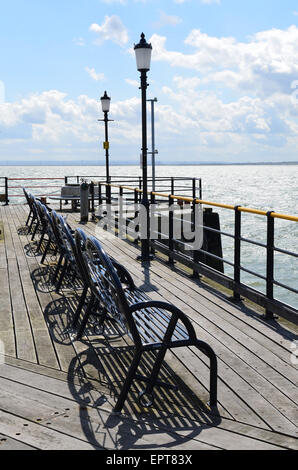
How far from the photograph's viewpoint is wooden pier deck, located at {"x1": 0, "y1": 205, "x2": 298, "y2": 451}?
3.02 m

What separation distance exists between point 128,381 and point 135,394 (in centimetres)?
36

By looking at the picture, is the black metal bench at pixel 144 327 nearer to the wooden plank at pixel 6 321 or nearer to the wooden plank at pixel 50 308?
the wooden plank at pixel 50 308

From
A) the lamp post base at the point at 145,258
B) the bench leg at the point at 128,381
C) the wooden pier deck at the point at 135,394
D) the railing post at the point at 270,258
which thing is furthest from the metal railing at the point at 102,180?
the bench leg at the point at 128,381

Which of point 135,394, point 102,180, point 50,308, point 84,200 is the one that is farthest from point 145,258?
point 102,180

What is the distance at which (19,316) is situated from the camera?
213 inches

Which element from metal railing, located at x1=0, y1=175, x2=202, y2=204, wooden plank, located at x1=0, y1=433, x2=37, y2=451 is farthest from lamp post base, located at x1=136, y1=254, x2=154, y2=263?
metal railing, located at x1=0, y1=175, x2=202, y2=204

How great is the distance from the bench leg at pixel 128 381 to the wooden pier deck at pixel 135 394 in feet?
0.21

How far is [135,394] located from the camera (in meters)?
3.59

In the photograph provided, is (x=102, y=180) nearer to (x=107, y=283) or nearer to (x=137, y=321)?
(x=107, y=283)

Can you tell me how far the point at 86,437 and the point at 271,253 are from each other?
312 centimetres

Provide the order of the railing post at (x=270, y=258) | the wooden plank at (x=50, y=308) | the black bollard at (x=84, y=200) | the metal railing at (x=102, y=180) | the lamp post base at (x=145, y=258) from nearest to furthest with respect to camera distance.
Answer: the wooden plank at (x=50, y=308), the railing post at (x=270, y=258), the lamp post base at (x=145, y=258), the black bollard at (x=84, y=200), the metal railing at (x=102, y=180)

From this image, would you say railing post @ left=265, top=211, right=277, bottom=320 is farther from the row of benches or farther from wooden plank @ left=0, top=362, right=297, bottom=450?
wooden plank @ left=0, top=362, right=297, bottom=450

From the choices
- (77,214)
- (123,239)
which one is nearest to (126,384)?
(123,239)

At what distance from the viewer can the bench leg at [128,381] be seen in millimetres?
3264
